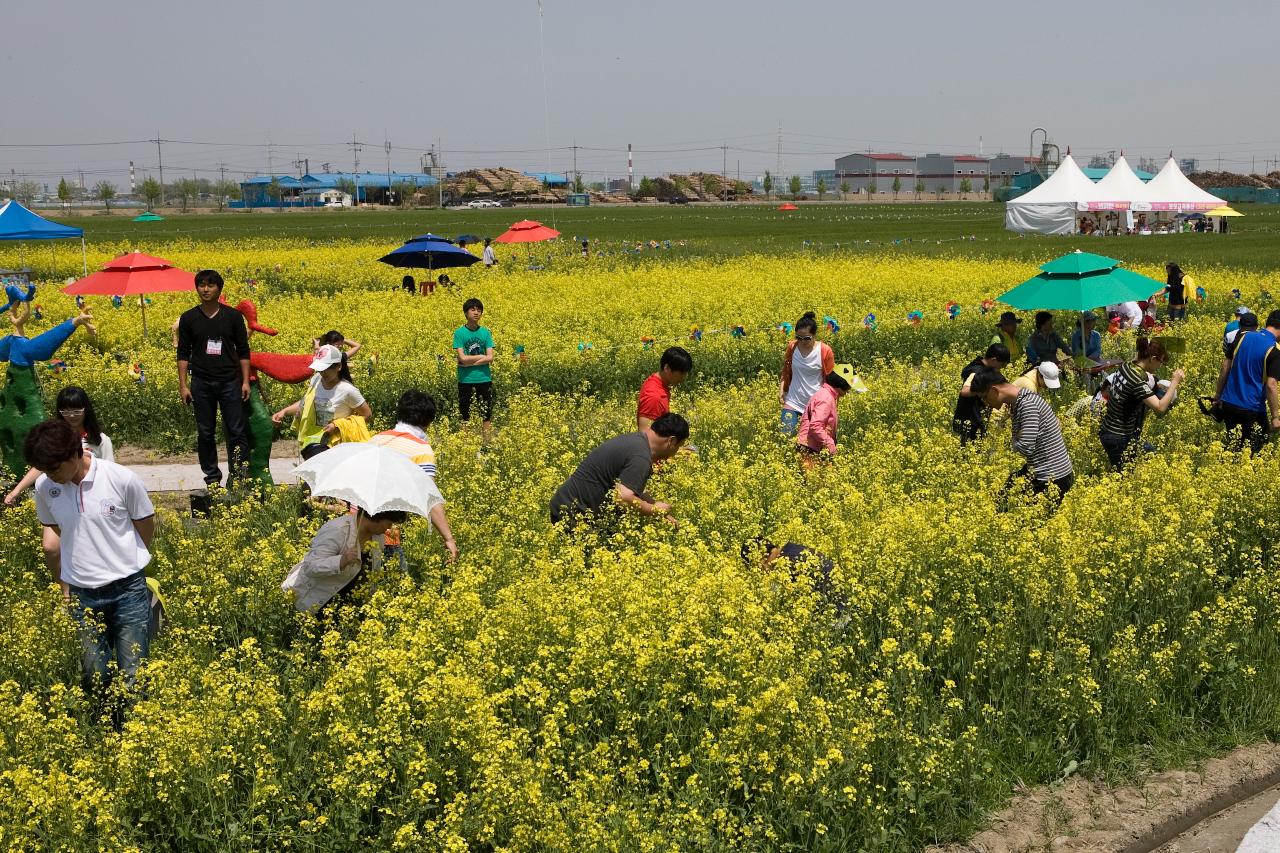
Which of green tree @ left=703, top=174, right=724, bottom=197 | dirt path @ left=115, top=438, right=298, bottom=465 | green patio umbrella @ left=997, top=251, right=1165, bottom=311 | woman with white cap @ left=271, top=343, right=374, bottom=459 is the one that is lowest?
dirt path @ left=115, top=438, right=298, bottom=465

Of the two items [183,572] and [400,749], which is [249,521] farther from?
[400,749]

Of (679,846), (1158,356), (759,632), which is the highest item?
(1158,356)

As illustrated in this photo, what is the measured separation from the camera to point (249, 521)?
29.4 ft

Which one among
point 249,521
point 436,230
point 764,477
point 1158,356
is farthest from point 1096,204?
point 436,230

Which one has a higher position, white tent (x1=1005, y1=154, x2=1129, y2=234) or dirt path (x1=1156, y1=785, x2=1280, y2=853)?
white tent (x1=1005, y1=154, x2=1129, y2=234)

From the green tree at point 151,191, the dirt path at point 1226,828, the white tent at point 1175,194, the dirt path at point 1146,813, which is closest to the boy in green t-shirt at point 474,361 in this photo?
the dirt path at point 1146,813

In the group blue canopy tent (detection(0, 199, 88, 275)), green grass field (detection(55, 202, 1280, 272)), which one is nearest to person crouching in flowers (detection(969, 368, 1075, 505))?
blue canopy tent (detection(0, 199, 88, 275))

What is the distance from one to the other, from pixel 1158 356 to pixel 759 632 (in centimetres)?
551

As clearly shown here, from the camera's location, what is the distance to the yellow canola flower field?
5008 millimetres

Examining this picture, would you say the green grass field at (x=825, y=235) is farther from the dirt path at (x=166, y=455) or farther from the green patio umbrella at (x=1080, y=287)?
the dirt path at (x=166, y=455)

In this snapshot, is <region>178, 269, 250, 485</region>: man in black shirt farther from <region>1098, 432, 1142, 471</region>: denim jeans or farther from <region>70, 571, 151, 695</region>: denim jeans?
<region>1098, 432, 1142, 471</region>: denim jeans

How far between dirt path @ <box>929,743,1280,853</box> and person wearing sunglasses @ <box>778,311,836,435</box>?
207 inches

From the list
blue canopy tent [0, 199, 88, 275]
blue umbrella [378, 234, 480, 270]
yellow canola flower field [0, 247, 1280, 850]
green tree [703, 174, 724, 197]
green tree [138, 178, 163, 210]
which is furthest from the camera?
green tree [703, 174, 724, 197]

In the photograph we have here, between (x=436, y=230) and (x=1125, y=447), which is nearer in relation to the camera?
(x=1125, y=447)
